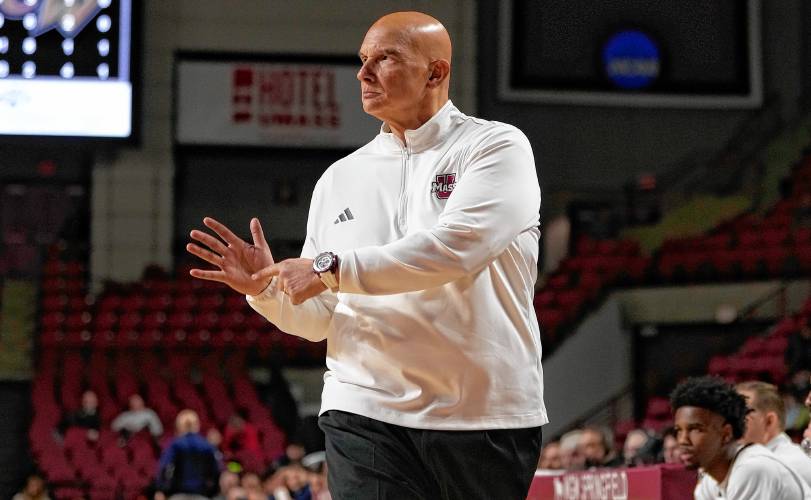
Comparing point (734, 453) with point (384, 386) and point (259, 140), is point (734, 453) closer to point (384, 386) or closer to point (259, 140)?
point (384, 386)

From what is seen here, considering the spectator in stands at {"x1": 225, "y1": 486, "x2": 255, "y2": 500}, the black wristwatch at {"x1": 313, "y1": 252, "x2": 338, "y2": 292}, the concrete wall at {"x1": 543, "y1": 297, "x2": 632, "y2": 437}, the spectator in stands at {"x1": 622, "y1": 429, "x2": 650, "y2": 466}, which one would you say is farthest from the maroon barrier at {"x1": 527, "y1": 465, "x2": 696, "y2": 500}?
the concrete wall at {"x1": 543, "y1": 297, "x2": 632, "y2": 437}

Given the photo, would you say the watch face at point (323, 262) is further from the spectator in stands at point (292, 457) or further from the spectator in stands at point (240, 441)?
the spectator in stands at point (240, 441)

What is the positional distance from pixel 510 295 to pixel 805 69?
1759cm

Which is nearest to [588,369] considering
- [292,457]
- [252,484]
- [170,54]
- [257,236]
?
[292,457]

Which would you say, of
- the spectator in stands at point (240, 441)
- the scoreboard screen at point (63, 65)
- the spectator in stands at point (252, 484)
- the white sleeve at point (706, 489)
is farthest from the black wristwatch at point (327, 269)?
the scoreboard screen at point (63, 65)

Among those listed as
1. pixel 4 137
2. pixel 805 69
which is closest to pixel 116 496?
pixel 4 137

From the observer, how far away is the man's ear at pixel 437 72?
2.97 meters

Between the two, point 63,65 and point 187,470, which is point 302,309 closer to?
point 187,470

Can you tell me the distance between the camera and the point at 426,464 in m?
2.71

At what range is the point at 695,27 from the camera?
61.3 feet

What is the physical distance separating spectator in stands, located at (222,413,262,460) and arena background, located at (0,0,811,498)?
1.37 metres

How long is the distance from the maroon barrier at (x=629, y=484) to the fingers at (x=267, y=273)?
2361mm

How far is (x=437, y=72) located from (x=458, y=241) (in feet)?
1.67

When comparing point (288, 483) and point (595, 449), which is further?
point (288, 483)
